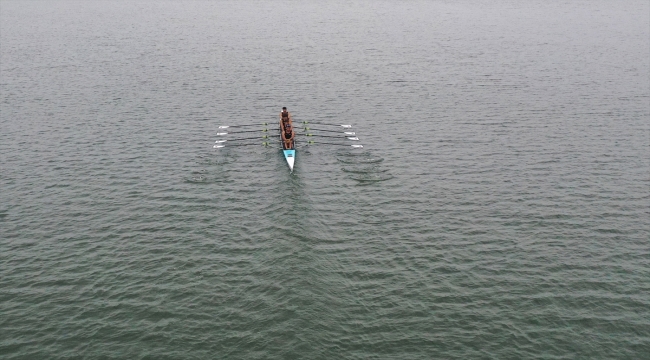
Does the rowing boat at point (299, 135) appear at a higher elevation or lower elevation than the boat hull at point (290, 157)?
higher

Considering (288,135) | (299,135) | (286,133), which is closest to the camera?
(288,135)

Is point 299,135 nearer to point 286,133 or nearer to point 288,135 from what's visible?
point 286,133

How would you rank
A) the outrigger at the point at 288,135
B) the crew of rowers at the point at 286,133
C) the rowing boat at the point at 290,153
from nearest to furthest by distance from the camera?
the rowing boat at the point at 290,153 → the crew of rowers at the point at 286,133 → the outrigger at the point at 288,135

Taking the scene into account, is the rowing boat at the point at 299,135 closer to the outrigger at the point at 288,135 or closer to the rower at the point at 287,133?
the outrigger at the point at 288,135

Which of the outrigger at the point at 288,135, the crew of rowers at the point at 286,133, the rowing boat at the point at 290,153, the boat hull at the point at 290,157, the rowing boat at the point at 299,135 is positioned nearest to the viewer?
the boat hull at the point at 290,157

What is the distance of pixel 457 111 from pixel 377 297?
4909 centimetres

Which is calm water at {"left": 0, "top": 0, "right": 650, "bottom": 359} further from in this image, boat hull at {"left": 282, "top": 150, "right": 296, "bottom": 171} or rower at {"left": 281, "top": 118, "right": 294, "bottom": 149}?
rower at {"left": 281, "top": 118, "right": 294, "bottom": 149}

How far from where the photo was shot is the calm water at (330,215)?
39.7m

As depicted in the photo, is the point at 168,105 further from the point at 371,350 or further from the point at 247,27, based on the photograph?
the point at 247,27

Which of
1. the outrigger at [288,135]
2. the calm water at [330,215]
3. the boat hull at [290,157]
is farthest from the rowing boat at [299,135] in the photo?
the calm water at [330,215]

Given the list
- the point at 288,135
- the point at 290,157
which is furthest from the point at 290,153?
the point at 288,135

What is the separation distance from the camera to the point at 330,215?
5500 cm

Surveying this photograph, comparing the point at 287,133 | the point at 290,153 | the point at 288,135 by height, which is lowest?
the point at 290,153

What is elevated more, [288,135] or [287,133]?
[287,133]
